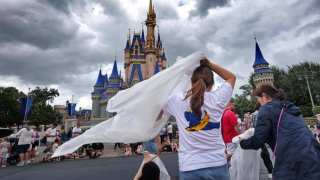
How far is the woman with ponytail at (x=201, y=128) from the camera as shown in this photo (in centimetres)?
221

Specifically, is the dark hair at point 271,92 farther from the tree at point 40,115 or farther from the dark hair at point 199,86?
the tree at point 40,115

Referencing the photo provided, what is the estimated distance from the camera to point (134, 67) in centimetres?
6706

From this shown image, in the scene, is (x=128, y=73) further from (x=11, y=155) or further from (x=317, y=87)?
(x=11, y=155)

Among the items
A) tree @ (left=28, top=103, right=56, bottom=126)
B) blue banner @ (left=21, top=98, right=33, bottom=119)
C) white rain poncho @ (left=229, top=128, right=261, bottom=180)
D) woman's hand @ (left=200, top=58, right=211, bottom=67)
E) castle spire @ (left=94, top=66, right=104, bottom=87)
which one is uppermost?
castle spire @ (left=94, top=66, right=104, bottom=87)

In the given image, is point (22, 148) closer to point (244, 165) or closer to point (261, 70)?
point (244, 165)

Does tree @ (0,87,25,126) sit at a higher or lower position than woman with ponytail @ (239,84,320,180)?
higher

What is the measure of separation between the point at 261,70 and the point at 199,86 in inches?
2178

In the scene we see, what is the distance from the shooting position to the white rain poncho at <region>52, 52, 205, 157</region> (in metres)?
2.61

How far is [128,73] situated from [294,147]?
2656 inches

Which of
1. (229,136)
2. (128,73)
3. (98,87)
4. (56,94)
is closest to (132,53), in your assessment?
(128,73)

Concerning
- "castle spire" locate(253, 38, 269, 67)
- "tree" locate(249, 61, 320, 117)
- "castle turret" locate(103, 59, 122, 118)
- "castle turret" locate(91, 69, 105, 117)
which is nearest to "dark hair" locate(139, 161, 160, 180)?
"tree" locate(249, 61, 320, 117)

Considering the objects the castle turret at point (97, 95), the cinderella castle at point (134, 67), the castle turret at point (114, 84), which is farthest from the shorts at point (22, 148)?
the castle turret at point (97, 95)

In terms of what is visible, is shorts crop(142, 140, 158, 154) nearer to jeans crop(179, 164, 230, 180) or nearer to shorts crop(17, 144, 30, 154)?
jeans crop(179, 164, 230, 180)

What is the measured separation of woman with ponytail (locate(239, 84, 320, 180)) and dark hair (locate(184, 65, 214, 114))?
1.75 feet
